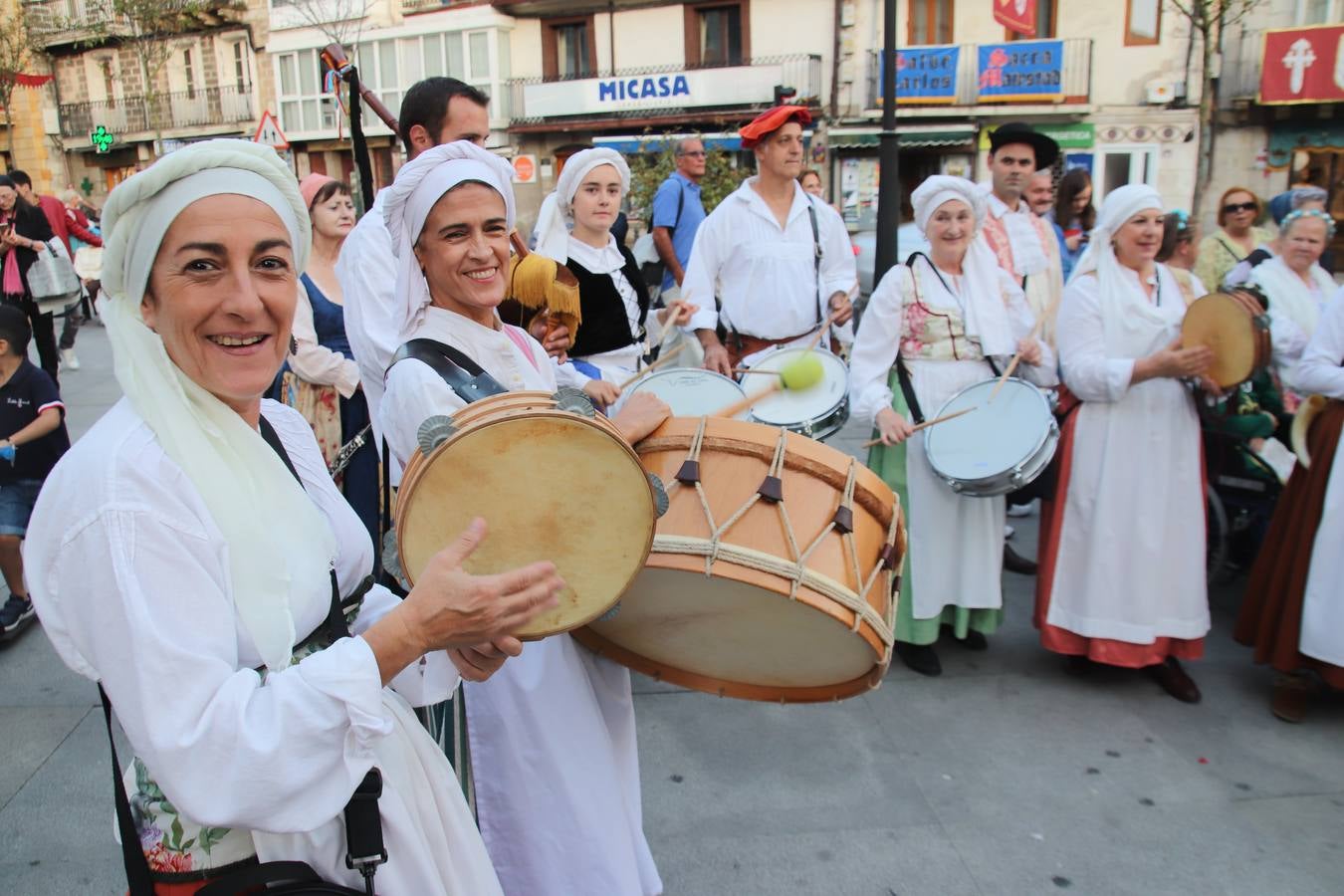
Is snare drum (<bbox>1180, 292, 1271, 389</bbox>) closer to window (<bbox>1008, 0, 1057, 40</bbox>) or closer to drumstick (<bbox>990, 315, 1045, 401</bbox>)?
drumstick (<bbox>990, 315, 1045, 401</bbox>)

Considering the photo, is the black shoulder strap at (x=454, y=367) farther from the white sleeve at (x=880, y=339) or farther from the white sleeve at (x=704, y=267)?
the white sleeve at (x=704, y=267)

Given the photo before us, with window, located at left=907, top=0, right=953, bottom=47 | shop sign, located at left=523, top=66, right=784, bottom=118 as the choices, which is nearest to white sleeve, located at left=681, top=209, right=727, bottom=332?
shop sign, located at left=523, top=66, right=784, bottom=118

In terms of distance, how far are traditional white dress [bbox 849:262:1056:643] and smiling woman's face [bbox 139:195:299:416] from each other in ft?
9.66

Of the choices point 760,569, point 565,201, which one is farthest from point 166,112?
point 760,569

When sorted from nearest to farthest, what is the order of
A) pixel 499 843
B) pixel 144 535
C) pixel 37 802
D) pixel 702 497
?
pixel 144 535, pixel 702 497, pixel 499 843, pixel 37 802

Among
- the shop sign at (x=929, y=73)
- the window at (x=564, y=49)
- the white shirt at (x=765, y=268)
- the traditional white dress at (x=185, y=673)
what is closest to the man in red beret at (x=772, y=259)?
the white shirt at (x=765, y=268)

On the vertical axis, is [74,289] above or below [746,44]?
below

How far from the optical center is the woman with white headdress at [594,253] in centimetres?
441

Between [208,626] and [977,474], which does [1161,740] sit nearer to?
[977,474]

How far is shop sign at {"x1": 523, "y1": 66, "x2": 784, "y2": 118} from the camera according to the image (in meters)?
26.3

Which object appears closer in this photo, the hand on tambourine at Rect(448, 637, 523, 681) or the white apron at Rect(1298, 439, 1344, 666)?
the hand on tambourine at Rect(448, 637, 523, 681)

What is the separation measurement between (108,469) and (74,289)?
813cm

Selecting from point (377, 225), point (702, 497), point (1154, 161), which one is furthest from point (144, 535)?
point (1154, 161)

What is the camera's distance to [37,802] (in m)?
3.30
